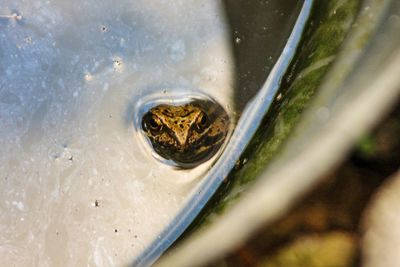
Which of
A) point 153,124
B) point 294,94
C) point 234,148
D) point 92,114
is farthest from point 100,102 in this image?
point 294,94

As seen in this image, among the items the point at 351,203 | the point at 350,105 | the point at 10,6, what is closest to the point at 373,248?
the point at 351,203

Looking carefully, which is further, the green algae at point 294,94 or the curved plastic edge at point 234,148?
the curved plastic edge at point 234,148

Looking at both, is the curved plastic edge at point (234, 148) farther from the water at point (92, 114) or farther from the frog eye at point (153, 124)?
the frog eye at point (153, 124)

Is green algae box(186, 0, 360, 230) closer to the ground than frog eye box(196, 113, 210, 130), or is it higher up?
higher up

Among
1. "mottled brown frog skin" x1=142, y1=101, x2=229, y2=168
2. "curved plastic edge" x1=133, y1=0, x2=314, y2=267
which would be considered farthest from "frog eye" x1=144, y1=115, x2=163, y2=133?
"curved plastic edge" x1=133, y1=0, x2=314, y2=267

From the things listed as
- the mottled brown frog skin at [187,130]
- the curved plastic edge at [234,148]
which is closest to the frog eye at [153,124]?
the mottled brown frog skin at [187,130]

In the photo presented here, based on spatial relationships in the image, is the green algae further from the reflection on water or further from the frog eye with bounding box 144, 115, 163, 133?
the frog eye with bounding box 144, 115, 163, 133

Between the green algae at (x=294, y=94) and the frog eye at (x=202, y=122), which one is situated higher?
the green algae at (x=294, y=94)
